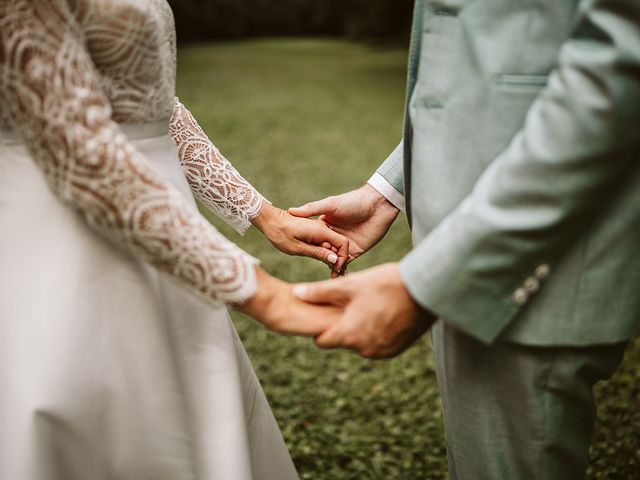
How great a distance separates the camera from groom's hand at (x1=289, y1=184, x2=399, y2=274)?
101 inches

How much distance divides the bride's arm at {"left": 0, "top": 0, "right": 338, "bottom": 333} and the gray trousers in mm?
444

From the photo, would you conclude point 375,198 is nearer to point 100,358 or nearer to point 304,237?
point 304,237

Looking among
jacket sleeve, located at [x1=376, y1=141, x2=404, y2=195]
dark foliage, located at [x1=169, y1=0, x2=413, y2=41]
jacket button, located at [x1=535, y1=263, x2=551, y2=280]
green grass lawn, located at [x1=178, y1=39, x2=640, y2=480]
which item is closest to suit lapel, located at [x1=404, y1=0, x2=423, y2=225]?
jacket sleeve, located at [x1=376, y1=141, x2=404, y2=195]

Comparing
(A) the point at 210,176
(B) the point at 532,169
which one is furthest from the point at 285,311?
(A) the point at 210,176

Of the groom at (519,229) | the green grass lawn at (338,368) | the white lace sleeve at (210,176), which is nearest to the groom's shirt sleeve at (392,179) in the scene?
the white lace sleeve at (210,176)

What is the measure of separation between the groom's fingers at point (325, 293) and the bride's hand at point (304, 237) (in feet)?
2.34

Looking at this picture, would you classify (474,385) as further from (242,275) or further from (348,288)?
(242,275)

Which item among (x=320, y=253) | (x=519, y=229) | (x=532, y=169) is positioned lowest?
(x=320, y=253)

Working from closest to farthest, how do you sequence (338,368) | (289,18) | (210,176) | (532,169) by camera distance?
(532,169) → (210,176) → (338,368) → (289,18)

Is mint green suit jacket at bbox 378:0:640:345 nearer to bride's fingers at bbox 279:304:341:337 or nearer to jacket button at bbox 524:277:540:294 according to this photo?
jacket button at bbox 524:277:540:294

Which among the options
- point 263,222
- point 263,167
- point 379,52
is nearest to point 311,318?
point 263,222

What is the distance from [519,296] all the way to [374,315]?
35cm

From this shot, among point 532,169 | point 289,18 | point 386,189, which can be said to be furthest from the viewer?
point 289,18

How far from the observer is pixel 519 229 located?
152 centimetres
